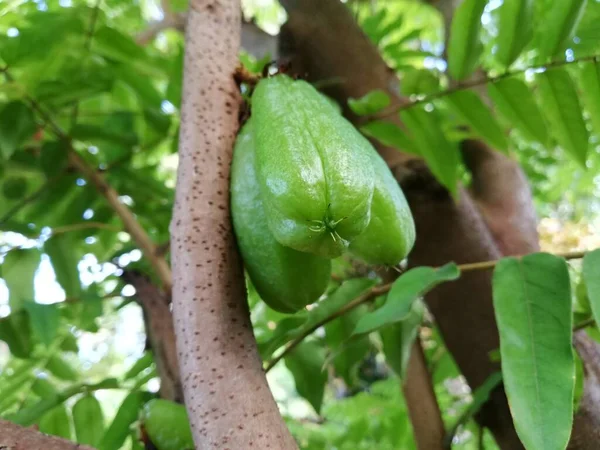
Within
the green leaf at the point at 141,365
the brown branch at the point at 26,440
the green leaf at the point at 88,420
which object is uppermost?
the brown branch at the point at 26,440

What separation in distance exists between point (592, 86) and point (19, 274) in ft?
3.83

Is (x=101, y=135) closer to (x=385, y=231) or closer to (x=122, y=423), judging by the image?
(x=122, y=423)

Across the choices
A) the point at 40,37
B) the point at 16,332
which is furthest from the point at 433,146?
the point at 16,332

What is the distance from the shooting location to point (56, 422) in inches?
44.9

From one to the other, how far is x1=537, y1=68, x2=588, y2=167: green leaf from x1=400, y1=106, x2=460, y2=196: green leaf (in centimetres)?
19

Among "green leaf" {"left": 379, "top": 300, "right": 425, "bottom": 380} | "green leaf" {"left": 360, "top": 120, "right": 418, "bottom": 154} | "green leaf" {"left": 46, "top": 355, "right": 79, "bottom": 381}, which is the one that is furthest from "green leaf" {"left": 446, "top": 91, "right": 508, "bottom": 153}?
"green leaf" {"left": 46, "top": 355, "right": 79, "bottom": 381}

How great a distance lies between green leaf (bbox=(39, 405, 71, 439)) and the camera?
3.73 feet

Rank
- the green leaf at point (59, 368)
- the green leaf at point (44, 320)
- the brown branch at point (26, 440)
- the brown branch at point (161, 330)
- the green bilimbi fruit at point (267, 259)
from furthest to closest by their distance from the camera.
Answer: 1. the green leaf at point (59, 368)
2. the green leaf at point (44, 320)
3. the brown branch at point (161, 330)
4. the green bilimbi fruit at point (267, 259)
5. the brown branch at point (26, 440)

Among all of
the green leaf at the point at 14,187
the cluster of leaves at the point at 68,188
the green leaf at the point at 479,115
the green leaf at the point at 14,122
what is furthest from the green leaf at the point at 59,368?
the green leaf at the point at 479,115

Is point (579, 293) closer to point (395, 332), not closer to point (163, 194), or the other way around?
point (395, 332)

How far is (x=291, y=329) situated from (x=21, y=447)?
434 millimetres

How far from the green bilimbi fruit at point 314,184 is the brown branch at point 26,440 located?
11.7 inches

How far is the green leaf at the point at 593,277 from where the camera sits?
26.4 inches

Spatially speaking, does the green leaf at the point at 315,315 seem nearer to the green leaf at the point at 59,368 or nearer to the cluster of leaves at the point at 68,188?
the cluster of leaves at the point at 68,188
